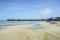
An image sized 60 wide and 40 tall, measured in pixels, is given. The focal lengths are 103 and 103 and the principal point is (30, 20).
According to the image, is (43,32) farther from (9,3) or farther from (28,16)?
(9,3)

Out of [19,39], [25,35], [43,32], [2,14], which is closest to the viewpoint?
[19,39]

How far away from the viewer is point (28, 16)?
2.42 metres

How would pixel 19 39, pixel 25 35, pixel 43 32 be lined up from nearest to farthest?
pixel 19 39 < pixel 25 35 < pixel 43 32

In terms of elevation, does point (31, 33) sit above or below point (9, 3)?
below

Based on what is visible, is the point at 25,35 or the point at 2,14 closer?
the point at 25,35

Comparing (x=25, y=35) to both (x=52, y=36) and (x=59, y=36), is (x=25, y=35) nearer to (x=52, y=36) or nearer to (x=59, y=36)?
(x=52, y=36)

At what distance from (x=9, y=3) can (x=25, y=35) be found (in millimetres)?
830

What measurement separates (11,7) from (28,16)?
444 mm

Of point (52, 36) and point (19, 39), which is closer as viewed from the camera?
point (19, 39)

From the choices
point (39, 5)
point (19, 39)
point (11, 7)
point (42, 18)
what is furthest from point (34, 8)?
point (19, 39)

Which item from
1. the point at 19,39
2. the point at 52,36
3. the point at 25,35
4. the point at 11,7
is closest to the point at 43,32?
the point at 52,36

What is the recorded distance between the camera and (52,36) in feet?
7.05

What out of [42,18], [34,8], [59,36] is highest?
[34,8]

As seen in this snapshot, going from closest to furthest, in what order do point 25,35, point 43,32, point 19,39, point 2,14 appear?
point 19,39 < point 25,35 < point 43,32 < point 2,14
